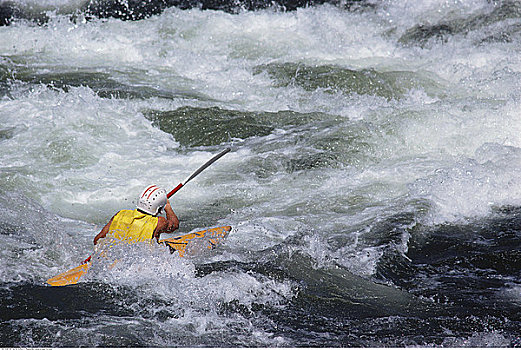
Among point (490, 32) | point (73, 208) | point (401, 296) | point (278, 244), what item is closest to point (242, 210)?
point (278, 244)

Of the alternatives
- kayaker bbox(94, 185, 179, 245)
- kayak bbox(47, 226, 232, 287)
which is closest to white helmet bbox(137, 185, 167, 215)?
kayaker bbox(94, 185, 179, 245)

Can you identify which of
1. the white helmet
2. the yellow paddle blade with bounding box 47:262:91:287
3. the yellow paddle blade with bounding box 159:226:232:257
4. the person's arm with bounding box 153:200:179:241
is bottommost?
the yellow paddle blade with bounding box 47:262:91:287

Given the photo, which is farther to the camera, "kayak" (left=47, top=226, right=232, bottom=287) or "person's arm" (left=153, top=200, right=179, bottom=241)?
"person's arm" (left=153, top=200, right=179, bottom=241)

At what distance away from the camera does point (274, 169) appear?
6.13m

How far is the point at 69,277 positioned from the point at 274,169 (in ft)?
9.11

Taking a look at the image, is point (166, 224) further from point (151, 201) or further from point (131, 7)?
point (131, 7)

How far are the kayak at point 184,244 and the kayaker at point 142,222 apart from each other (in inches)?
7.7

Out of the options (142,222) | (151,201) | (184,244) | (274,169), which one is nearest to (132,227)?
(142,222)

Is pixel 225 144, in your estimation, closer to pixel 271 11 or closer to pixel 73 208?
pixel 73 208

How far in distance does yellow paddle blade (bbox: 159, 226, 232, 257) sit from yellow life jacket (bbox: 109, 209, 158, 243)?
26 cm

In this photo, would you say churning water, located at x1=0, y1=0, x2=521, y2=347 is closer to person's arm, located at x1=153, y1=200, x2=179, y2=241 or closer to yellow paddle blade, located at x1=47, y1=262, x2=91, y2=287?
yellow paddle blade, located at x1=47, y1=262, x2=91, y2=287

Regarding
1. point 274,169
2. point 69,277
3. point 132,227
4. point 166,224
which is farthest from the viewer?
point 274,169

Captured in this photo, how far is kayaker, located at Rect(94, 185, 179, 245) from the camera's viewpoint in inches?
157

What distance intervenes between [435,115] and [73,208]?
3.99 meters
